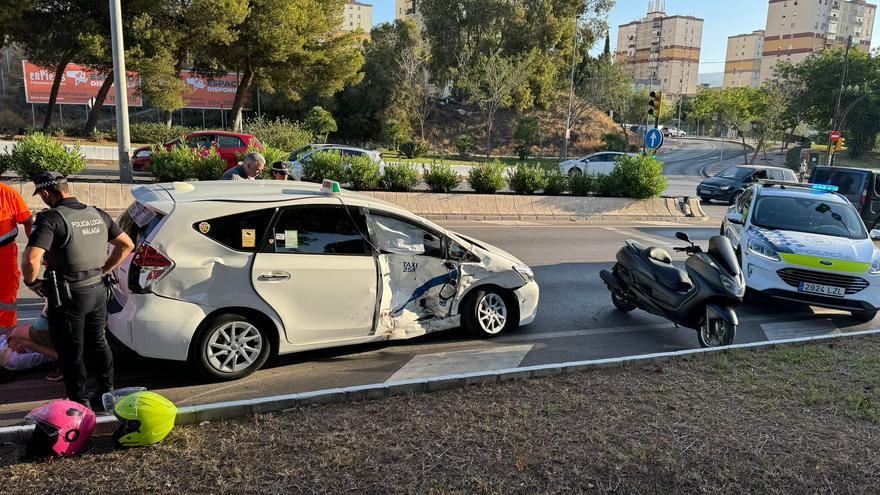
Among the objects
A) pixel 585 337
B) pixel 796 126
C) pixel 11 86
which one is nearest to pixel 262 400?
pixel 585 337

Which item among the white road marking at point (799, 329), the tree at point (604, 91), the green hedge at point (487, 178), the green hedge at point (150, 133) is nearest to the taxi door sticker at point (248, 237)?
the white road marking at point (799, 329)

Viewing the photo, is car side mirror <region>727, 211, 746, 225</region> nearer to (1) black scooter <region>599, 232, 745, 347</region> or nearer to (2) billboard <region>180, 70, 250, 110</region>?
(1) black scooter <region>599, 232, 745, 347</region>

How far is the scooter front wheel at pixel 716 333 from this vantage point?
6258 millimetres

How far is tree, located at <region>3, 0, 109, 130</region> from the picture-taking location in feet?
95.8

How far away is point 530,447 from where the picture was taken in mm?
3801

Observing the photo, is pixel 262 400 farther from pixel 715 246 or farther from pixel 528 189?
pixel 528 189

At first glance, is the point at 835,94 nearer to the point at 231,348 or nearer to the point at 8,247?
the point at 231,348

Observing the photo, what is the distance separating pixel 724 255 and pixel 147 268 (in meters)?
5.60

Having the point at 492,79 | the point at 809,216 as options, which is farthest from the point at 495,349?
the point at 492,79

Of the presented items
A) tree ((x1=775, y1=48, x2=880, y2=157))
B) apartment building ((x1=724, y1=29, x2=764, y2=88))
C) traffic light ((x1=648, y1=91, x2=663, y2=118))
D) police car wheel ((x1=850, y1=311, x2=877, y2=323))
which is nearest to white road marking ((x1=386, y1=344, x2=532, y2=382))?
police car wheel ((x1=850, y1=311, x2=877, y2=323))

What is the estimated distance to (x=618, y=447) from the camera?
3834mm

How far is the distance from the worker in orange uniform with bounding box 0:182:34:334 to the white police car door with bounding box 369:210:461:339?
113 inches

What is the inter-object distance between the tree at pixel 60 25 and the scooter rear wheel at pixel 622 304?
2867 cm

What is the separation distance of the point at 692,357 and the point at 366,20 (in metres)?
153
